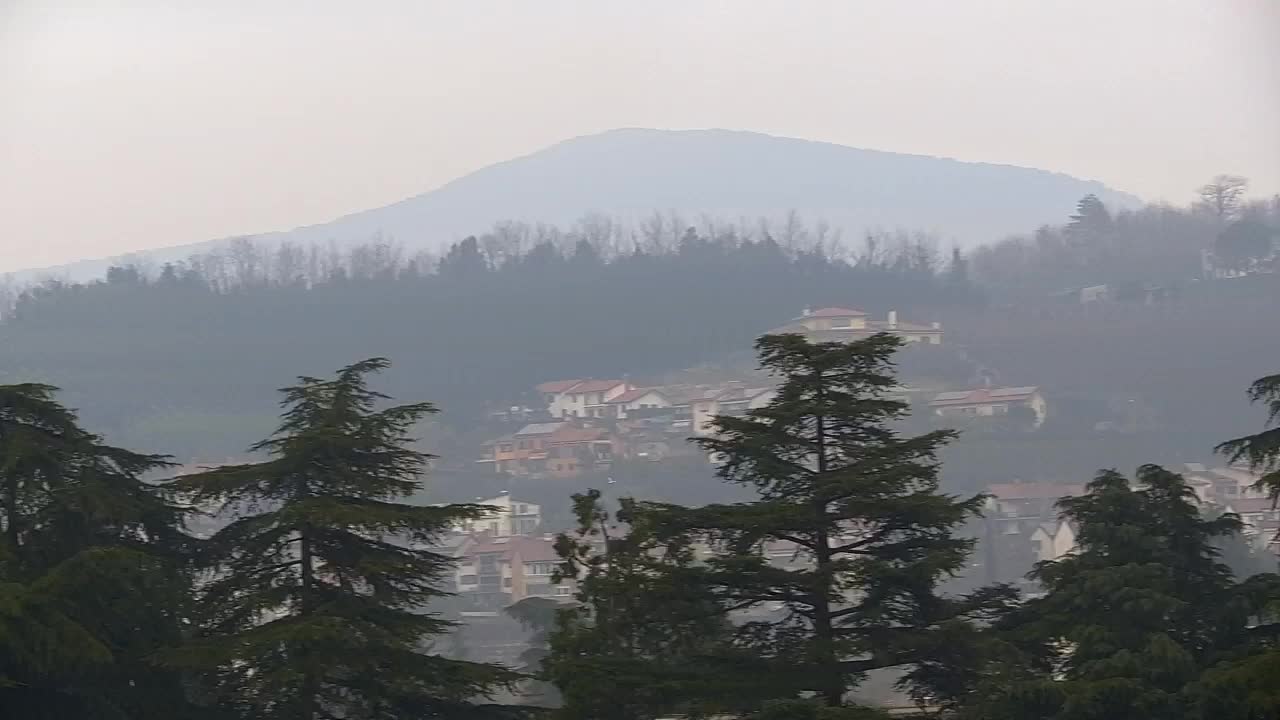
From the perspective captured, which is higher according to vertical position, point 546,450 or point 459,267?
point 459,267

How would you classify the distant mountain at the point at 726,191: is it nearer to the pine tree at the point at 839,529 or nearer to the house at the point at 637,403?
the house at the point at 637,403

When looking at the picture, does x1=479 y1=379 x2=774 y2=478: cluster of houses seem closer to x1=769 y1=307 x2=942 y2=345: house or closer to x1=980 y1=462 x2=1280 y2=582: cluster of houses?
x1=769 y1=307 x2=942 y2=345: house

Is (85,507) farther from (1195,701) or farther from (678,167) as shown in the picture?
(678,167)

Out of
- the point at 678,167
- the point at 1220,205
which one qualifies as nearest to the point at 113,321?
the point at 1220,205

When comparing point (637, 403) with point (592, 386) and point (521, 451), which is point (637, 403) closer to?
point (592, 386)

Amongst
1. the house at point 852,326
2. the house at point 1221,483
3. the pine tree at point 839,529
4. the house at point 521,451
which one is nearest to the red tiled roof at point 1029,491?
the house at point 1221,483

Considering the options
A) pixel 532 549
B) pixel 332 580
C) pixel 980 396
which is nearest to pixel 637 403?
pixel 980 396
